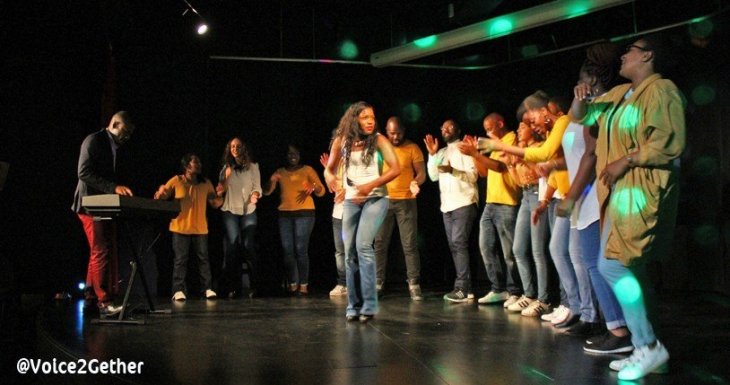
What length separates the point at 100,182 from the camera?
4746 mm

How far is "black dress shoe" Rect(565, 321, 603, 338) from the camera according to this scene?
12.8ft

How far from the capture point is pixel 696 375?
279cm

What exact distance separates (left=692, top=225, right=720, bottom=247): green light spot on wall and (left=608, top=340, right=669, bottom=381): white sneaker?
385 centimetres

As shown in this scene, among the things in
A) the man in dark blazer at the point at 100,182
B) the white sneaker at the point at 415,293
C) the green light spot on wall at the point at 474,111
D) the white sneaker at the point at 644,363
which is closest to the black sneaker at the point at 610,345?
the white sneaker at the point at 644,363

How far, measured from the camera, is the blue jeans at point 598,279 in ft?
11.0

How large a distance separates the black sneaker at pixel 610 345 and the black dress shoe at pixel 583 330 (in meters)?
0.51

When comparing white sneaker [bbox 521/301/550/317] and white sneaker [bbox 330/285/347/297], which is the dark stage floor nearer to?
white sneaker [bbox 521/301/550/317]

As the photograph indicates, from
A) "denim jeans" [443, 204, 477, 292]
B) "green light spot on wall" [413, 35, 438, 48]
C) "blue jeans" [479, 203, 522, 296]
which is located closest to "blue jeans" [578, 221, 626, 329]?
"blue jeans" [479, 203, 522, 296]

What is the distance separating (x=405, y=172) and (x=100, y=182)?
9.16 ft

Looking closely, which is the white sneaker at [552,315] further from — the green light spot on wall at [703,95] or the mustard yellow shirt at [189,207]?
the mustard yellow shirt at [189,207]

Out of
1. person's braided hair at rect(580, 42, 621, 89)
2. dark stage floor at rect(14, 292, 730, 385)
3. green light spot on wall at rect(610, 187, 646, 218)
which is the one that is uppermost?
person's braided hair at rect(580, 42, 621, 89)

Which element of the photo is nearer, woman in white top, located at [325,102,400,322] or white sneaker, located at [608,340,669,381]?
white sneaker, located at [608,340,669,381]

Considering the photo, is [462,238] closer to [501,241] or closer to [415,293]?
[501,241]

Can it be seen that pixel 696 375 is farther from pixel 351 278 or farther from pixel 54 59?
pixel 54 59
